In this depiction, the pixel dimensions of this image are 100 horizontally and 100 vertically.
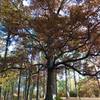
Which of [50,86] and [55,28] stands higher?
[55,28]

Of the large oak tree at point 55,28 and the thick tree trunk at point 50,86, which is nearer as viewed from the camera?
the large oak tree at point 55,28

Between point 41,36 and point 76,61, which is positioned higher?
point 41,36

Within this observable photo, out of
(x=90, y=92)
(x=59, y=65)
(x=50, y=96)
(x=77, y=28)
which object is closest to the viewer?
(x=77, y=28)

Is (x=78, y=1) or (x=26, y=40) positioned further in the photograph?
(x=26, y=40)

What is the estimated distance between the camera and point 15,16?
1371 centimetres

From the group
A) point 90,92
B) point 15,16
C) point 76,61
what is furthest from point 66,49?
point 90,92

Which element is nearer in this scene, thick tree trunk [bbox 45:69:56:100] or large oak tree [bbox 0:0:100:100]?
large oak tree [bbox 0:0:100:100]

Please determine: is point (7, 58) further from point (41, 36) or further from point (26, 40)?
point (41, 36)

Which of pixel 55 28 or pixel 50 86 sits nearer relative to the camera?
pixel 55 28

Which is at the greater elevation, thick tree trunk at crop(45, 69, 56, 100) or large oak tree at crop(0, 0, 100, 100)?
large oak tree at crop(0, 0, 100, 100)

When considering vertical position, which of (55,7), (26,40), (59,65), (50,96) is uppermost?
(55,7)

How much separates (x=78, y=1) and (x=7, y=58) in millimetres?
5081

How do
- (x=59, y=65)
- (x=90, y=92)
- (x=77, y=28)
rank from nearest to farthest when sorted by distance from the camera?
(x=77, y=28)
(x=59, y=65)
(x=90, y=92)

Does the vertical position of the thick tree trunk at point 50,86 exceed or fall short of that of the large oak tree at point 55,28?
it falls short
